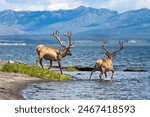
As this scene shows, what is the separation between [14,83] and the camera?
31812 mm

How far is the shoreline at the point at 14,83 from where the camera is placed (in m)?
26.7

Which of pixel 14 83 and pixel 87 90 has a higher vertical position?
pixel 14 83

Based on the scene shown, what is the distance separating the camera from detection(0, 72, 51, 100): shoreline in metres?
26.7

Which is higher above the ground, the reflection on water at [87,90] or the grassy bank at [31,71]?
the grassy bank at [31,71]

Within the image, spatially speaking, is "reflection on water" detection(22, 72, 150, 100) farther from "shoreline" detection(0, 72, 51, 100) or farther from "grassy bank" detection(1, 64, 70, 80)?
"grassy bank" detection(1, 64, 70, 80)

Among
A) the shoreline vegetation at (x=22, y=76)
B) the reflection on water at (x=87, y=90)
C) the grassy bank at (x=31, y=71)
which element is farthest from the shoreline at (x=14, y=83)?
the grassy bank at (x=31, y=71)

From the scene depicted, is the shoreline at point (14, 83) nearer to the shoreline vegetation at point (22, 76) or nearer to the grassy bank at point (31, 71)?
the shoreline vegetation at point (22, 76)

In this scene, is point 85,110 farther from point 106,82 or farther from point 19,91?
point 106,82

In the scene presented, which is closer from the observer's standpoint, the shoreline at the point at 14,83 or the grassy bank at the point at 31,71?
the shoreline at the point at 14,83

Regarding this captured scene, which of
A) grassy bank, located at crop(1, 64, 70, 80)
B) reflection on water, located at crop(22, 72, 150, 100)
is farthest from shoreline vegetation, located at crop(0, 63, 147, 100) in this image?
reflection on water, located at crop(22, 72, 150, 100)

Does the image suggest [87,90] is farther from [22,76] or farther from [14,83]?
[22,76]

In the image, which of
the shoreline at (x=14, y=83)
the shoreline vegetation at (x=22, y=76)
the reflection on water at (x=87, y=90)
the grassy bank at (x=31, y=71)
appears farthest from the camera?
the grassy bank at (x=31, y=71)

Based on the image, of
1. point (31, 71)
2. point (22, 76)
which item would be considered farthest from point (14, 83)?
point (31, 71)

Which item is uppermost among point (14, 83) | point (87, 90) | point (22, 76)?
point (14, 83)
